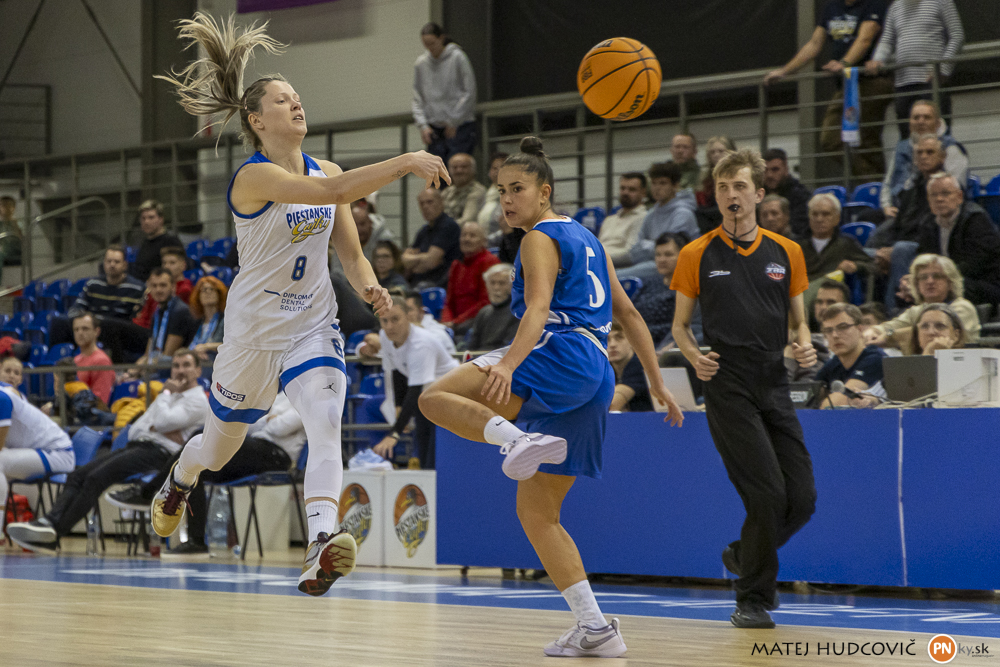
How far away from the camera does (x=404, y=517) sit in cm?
889

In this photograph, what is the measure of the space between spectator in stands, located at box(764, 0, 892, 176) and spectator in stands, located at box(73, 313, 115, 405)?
7.39 metres

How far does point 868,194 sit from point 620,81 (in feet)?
15.2

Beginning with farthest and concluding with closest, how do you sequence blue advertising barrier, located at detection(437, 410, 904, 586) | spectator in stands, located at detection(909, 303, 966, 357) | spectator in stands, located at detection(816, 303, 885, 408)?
spectator in stands, located at detection(816, 303, 885, 408) → spectator in stands, located at detection(909, 303, 966, 357) → blue advertising barrier, located at detection(437, 410, 904, 586)

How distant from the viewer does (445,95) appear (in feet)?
45.5

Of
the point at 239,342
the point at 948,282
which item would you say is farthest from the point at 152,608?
the point at 948,282

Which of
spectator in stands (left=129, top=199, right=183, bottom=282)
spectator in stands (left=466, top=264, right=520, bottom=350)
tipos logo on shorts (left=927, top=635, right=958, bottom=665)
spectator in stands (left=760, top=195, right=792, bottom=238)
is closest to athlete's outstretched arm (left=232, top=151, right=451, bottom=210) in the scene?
tipos logo on shorts (left=927, top=635, right=958, bottom=665)

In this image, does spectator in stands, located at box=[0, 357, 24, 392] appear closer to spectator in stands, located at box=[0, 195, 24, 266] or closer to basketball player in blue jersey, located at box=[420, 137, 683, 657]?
spectator in stands, located at box=[0, 195, 24, 266]

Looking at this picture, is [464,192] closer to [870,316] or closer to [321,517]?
[870,316]

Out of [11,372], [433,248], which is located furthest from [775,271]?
[11,372]

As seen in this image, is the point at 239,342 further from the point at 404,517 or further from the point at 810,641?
A: the point at 404,517

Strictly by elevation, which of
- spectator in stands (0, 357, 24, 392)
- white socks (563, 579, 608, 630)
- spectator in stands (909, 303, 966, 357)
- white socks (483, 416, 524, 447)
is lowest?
white socks (563, 579, 608, 630)

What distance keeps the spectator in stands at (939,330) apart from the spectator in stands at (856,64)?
4.01 metres

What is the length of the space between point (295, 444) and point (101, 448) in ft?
9.03

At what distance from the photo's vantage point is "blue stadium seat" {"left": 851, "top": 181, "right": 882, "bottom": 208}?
36.0 feet
